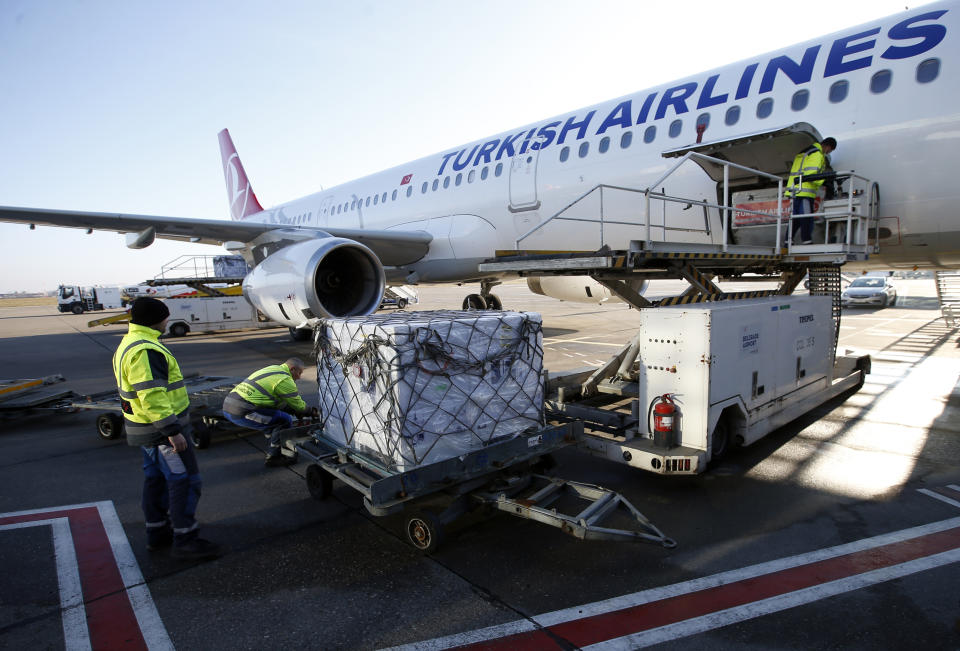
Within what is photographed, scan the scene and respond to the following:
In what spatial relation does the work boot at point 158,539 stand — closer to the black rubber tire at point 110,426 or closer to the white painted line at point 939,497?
the black rubber tire at point 110,426

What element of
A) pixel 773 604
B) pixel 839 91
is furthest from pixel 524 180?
pixel 773 604

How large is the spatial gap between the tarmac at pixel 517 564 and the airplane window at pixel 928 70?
3862 millimetres

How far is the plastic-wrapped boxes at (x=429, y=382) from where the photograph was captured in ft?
12.3

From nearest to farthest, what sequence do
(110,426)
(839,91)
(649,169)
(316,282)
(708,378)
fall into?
(708,378) < (839,91) < (110,426) < (649,169) < (316,282)

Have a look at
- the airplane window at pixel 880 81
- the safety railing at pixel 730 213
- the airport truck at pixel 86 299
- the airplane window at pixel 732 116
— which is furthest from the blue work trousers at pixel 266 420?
the airport truck at pixel 86 299

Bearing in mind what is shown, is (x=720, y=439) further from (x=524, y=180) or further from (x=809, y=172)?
(x=524, y=180)

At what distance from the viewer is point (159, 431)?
3709mm

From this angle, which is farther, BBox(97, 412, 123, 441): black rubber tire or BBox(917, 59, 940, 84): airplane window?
BBox(97, 412, 123, 441): black rubber tire

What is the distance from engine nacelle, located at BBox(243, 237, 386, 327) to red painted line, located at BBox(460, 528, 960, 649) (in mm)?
6145

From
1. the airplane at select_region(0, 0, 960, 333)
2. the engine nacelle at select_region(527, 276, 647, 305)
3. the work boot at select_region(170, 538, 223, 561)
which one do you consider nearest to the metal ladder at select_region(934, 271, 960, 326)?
the airplane at select_region(0, 0, 960, 333)

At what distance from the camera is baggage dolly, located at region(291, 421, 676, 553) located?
344cm

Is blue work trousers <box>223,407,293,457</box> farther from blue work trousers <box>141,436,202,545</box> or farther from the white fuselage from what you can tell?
the white fuselage

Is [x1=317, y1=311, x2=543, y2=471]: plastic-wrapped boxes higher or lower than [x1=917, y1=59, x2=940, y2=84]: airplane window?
lower

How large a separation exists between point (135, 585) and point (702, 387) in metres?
4.22
